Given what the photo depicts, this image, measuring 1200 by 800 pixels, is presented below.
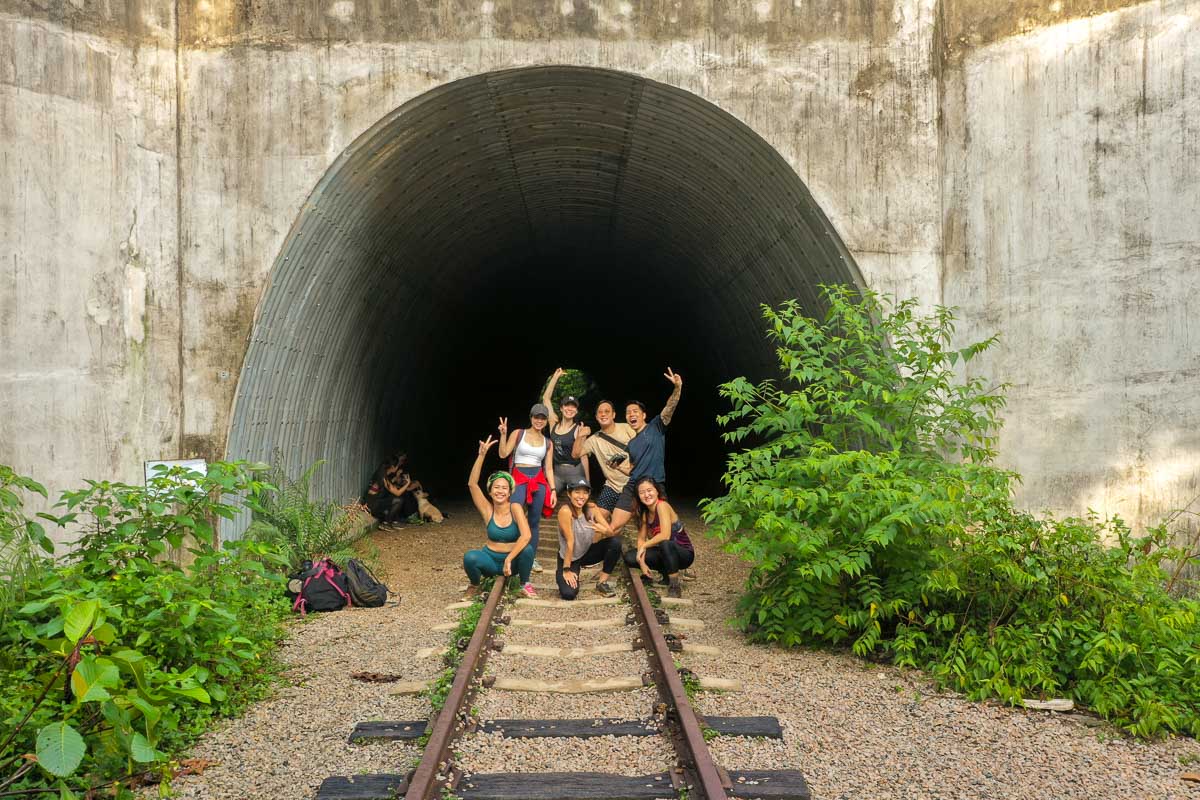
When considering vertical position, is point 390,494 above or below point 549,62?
below

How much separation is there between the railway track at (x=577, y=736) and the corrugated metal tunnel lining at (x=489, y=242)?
3820mm

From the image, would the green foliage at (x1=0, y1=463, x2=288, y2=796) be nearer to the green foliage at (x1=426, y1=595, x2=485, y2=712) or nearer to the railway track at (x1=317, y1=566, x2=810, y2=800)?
the railway track at (x1=317, y1=566, x2=810, y2=800)

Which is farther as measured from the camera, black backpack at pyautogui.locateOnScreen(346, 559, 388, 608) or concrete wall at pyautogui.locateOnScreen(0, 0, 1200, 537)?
black backpack at pyautogui.locateOnScreen(346, 559, 388, 608)

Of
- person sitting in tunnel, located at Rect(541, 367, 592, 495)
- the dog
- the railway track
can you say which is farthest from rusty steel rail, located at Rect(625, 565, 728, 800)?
the dog

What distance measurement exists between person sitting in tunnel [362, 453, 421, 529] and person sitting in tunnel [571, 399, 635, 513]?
449 centimetres

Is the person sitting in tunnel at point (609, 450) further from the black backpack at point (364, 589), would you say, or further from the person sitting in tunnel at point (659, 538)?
the black backpack at point (364, 589)

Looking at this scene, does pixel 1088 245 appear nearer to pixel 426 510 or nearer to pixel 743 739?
pixel 743 739

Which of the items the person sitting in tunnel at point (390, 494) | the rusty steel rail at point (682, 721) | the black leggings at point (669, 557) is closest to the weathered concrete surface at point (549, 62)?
the black leggings at point (669, 557)

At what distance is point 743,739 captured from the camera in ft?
14.8

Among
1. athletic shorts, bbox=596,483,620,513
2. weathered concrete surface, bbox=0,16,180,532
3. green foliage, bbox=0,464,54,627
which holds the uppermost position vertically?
weathered concrete surface, bbox=0,16,180,532

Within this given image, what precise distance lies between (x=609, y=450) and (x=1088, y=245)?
14.1 feet

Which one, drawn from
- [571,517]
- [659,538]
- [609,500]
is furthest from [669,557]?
[609,500]

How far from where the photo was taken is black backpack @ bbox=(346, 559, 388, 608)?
7773 millimetres

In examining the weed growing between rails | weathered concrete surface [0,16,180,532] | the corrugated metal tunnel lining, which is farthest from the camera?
the corrugated metal tunnel lining
